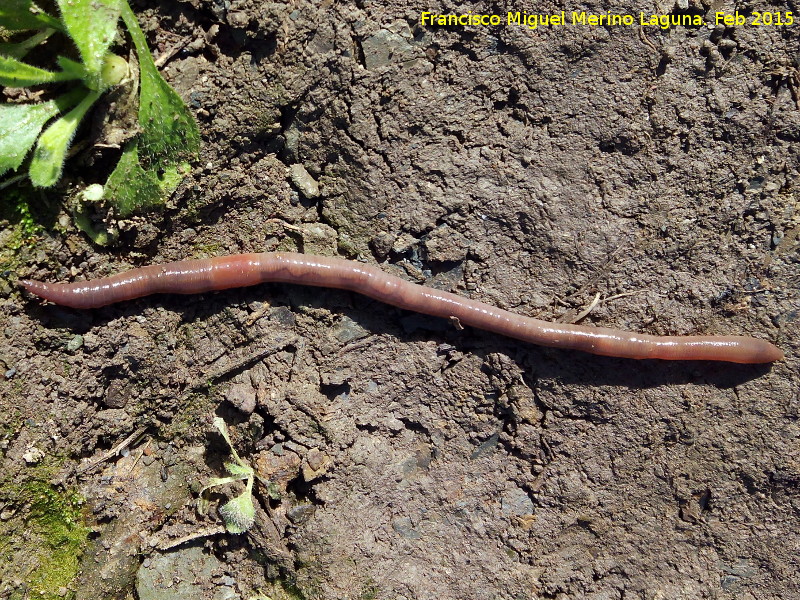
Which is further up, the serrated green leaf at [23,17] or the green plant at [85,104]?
the serrated green leaf at [23,17]

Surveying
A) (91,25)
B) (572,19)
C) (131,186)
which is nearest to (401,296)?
(131,186)

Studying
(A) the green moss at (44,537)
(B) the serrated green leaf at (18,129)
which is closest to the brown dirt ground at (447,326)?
(A) the green moss at (44,537)

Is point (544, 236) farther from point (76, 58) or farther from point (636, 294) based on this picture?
point (76, 58)

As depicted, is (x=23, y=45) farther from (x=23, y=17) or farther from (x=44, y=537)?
(x=44, y=537)

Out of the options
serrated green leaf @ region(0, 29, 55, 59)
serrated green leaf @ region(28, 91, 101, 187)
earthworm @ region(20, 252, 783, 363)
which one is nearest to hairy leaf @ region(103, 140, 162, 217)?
serrated green leaf @ region(28, 91, 101, 187)

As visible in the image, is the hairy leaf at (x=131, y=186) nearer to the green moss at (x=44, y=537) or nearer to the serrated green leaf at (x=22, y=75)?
the serrated green leaf at (x=22, y=75)

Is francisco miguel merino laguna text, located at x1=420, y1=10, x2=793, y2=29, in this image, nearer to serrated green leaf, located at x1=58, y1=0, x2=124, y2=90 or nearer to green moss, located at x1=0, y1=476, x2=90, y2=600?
serrated green leaf, located at x1=58, y1=0, x2=124, y2=90
